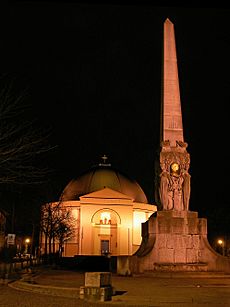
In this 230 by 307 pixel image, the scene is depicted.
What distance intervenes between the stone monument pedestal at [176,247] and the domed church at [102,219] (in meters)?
43.8

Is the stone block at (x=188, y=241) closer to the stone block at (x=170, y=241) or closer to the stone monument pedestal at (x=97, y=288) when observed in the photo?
the stone block at (x=170, y=241)

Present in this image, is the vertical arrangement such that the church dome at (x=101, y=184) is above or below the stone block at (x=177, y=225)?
above

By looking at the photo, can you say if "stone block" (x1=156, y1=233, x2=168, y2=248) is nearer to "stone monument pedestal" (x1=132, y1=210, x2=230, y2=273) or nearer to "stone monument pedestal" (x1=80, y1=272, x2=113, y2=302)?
"stone monument pedestal" (x1=132, y1=210, x2=230, y2=273)

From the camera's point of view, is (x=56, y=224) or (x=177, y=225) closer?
(x=177, y=225)

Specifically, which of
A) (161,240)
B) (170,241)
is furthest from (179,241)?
(161,240)

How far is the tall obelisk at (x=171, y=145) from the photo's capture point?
24.0m

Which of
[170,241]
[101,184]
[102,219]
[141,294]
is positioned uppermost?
[101,184]

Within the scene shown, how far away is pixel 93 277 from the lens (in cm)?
1401

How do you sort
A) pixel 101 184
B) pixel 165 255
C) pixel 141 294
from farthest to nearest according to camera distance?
pixel 101 184
pixel 165 255
pixel 141 294

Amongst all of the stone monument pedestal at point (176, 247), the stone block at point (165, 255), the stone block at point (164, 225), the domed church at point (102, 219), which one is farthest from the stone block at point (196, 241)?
the domed church at point (102, 219)

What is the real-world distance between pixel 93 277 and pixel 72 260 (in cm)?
3685

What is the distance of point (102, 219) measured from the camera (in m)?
70.0

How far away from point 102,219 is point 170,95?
46442 millimetres

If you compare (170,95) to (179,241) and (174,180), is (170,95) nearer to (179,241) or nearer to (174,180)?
(174,180)
